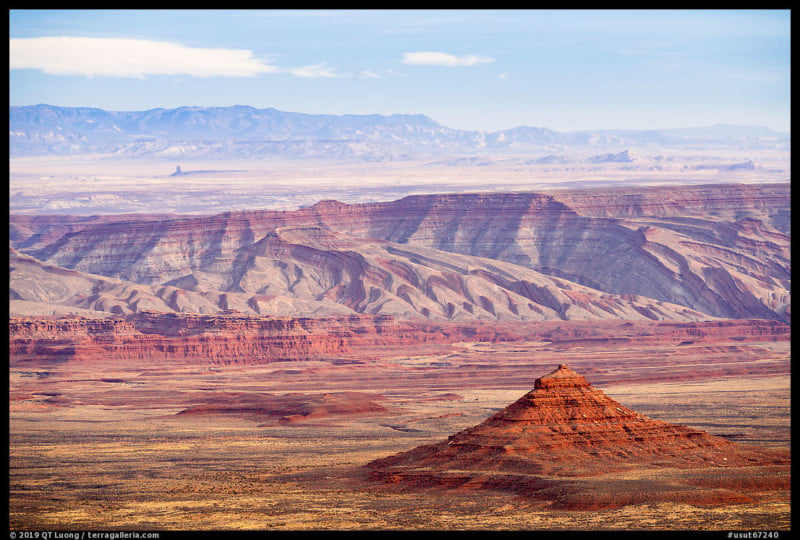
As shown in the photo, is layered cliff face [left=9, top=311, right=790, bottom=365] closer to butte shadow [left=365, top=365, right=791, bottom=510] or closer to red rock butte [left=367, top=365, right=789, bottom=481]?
butte shadow [left=365, top=365, right=791, bottom=510]

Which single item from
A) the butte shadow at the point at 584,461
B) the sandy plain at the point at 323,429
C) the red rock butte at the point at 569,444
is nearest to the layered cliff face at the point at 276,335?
the sandy plain at the point at 323,429

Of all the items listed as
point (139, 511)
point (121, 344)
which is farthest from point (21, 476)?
point (121, 344)

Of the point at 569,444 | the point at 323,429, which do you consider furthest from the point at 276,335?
the point at 569,444

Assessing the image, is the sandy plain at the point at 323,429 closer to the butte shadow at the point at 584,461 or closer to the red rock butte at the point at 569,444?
the butte shadow at the point at 584,461

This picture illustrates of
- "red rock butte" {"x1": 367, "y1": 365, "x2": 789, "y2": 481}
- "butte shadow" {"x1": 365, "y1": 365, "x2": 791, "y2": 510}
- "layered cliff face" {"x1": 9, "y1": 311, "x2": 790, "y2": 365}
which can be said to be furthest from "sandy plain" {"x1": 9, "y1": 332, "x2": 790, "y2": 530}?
"layered cliff face" {"x1": 9, "y1": 311, "x2": 790, "y2": 365}

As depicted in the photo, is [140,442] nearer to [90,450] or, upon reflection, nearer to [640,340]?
[90,450]
